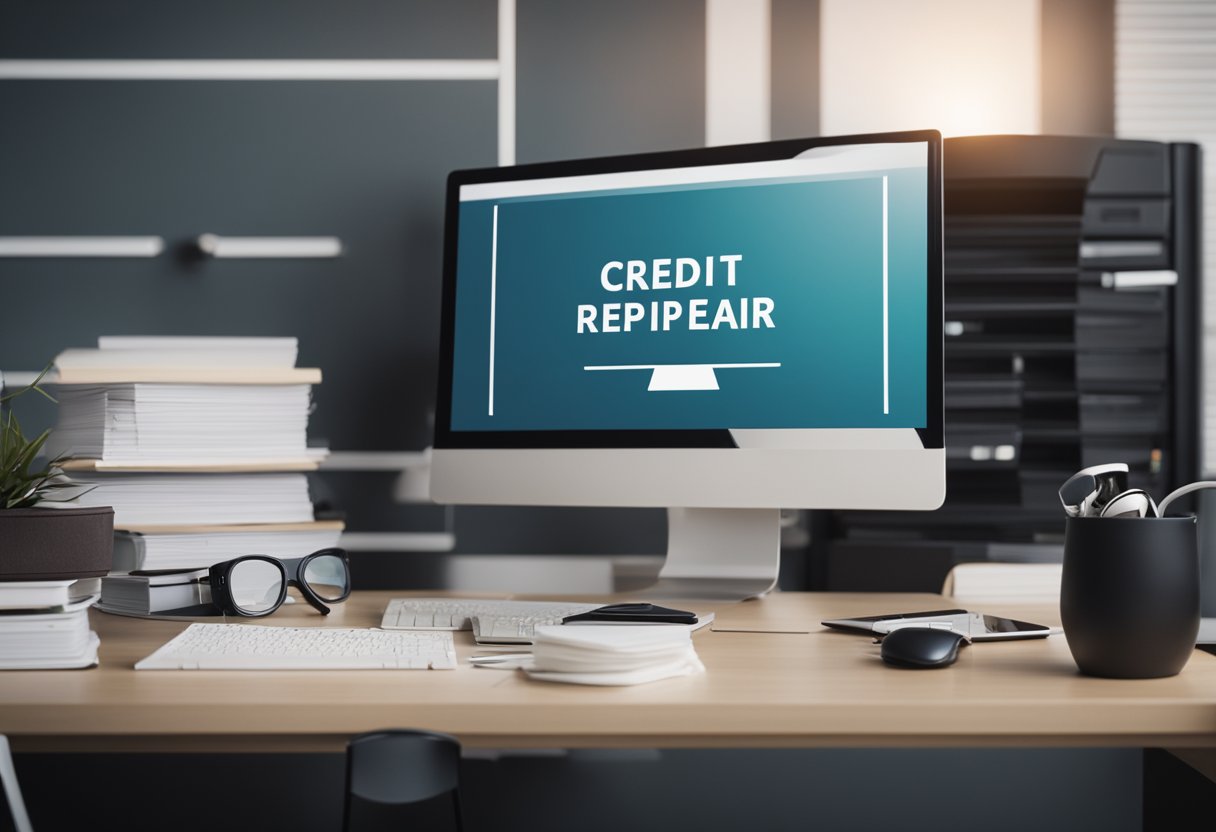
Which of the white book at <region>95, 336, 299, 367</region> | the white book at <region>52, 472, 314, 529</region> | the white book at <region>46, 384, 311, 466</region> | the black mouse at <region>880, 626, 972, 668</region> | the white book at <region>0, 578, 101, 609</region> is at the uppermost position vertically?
the white book at <region>95, 336, 299, 367</region>

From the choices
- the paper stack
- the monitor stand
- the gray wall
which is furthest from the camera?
the gray wall

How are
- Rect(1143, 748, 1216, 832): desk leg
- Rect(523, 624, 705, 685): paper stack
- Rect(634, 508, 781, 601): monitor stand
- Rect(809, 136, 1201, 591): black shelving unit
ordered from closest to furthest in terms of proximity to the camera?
Rect(523, 624, 705, 685): paper stack < Rect(1143, 748, 1216, 832): desk leg < Rect(634, 508, 781, 601): monitor stand < Rect(809, 136, 1201, 591): black shelving unit

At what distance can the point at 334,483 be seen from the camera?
6.01 ft

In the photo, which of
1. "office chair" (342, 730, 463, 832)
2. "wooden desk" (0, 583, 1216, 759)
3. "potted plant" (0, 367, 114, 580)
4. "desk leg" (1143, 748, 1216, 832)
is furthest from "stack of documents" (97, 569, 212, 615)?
"desk leg" (1143, 748, 1216, 832)

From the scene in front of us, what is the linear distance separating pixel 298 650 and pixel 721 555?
25.5 inches

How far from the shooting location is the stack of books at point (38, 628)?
87 cm

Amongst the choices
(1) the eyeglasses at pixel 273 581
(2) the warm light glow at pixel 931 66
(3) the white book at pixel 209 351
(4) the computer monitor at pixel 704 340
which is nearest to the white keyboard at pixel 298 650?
(1) the eyeglasses at pixel 273 581

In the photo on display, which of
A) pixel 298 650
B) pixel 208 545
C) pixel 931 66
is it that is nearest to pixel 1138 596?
pixel 298 650

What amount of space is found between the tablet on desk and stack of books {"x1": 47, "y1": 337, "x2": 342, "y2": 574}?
0.79 meters

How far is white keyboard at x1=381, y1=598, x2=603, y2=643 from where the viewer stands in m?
1.02

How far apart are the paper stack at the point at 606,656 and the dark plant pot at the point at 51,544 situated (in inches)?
16.1

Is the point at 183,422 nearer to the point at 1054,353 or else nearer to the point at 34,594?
the point at 34,594

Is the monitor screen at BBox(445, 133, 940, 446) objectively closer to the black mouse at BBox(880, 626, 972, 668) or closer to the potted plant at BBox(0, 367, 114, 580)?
the black mouse at BBox(880, 626, 972, 668)

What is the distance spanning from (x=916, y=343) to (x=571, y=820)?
108 cm
